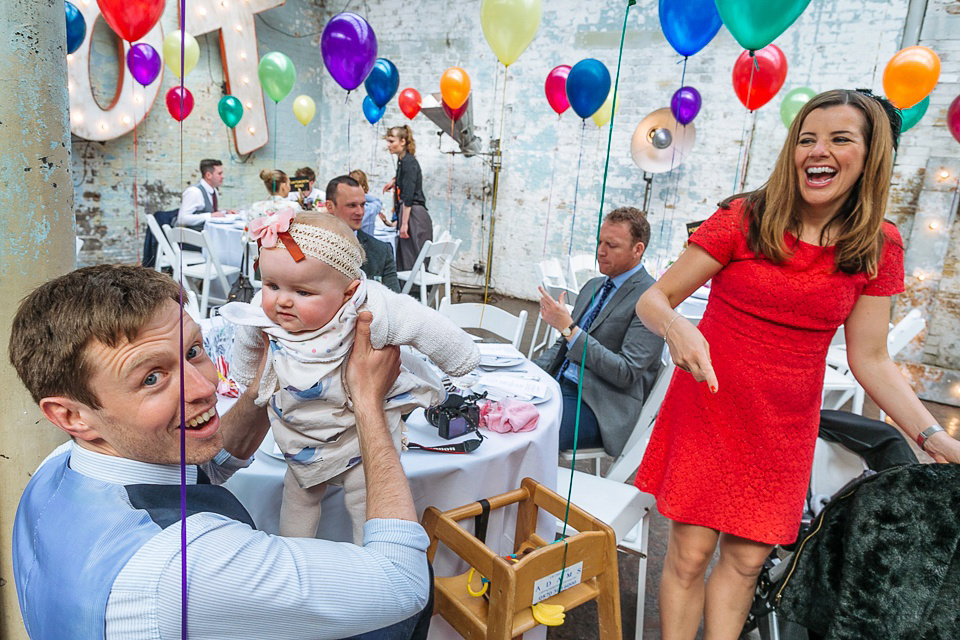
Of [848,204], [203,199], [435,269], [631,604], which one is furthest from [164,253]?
[848,204]

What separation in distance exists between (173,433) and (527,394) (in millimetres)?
1252

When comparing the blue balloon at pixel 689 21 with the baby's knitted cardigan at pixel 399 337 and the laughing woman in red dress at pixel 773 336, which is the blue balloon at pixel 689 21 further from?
the baby's knitted cardigan at pixel 399 337

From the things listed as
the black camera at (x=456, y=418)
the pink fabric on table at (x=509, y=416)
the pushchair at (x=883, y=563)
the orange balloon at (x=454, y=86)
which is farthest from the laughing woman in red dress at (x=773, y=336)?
the orange balloon at (x=454, y=86)

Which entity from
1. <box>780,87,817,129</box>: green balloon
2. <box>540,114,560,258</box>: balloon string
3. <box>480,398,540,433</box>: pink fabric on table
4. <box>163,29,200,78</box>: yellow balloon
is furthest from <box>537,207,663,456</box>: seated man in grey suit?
<box>163,29,200,78</box>: yellow balloon

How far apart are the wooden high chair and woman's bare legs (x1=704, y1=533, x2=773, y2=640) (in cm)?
28

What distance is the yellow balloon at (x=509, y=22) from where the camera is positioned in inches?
133

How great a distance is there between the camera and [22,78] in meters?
1.24

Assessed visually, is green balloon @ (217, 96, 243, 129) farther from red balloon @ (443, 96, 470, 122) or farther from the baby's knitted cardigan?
the baby's knitted cardigan

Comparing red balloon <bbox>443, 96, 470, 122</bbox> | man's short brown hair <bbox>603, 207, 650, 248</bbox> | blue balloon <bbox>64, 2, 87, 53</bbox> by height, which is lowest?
man's short brown hair <bbox>603, 207, 650, 248</bbox>

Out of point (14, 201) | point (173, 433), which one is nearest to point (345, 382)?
point (173, 433)

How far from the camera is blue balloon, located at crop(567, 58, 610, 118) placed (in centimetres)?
441

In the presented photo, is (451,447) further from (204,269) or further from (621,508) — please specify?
(204,269)

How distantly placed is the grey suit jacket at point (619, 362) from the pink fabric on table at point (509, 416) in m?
0.64

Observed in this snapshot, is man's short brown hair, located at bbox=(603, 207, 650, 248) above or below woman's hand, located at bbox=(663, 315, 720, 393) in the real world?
above
